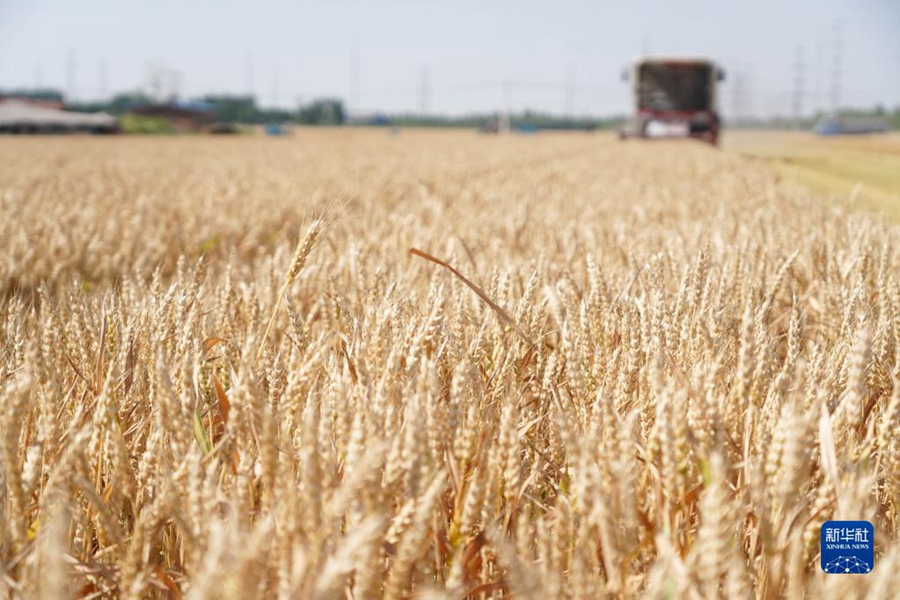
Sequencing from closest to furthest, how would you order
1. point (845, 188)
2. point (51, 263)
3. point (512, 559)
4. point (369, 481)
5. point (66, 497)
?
1. point (512, 559)
2. point (369, 481)
3. point (66, 497)
4. point (51, 263)
5. point (845, 188)

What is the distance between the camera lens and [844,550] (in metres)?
0.98

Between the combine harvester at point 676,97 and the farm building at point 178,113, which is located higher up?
the farm building at point 178,113

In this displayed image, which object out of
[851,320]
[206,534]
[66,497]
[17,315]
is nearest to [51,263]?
[17,315]

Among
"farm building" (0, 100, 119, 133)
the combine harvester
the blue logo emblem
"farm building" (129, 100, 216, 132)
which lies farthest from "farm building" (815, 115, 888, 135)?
the blue logo emblem

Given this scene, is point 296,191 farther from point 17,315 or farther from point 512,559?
point 512,559

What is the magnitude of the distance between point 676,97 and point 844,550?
2307cm

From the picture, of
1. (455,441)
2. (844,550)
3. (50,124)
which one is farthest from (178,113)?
(844,550)

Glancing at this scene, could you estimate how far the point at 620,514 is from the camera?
961mm

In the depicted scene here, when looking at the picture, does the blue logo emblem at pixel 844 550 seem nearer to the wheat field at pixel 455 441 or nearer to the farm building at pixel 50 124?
the wheat field at pixel 455 441

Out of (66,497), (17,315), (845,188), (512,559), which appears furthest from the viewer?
(845,188)

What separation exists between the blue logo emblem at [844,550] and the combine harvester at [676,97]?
22273mm

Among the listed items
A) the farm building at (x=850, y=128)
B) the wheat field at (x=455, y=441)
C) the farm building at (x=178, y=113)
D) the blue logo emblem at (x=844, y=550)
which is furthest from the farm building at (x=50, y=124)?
the farm building at (x=850, y=128)

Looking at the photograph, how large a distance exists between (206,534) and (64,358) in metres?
0.99

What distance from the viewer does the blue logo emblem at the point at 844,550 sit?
3.14 ft
